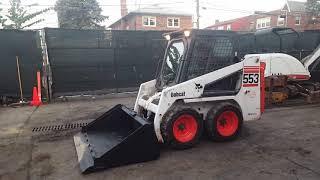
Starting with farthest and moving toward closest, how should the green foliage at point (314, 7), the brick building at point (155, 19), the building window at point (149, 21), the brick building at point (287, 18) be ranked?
the brick building at point (287, 18)
the building window at point (149, 21)
the brick building at point (155, 19)
the green foliage at point (314, 7)

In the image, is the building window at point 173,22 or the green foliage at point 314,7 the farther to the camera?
the building window at point 173,22

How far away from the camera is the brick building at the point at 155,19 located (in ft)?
129

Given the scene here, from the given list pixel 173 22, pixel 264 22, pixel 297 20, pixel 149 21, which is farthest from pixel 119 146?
pixel 264 22

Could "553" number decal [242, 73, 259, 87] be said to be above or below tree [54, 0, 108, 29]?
below

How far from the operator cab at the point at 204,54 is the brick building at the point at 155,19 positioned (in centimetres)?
3447

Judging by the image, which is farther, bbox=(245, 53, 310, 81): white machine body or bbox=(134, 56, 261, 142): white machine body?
bbox=(245, 53, 310, 81): white machine body

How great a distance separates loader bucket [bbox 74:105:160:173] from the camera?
4.45m

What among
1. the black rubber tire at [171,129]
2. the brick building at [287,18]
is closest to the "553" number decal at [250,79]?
the black rubber tire at [171,129]

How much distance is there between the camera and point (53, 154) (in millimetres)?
5156

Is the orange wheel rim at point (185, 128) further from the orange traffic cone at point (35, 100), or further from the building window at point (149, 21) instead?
the building window at point (149, 21)

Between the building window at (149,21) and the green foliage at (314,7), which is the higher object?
the green foliage at (314,7)

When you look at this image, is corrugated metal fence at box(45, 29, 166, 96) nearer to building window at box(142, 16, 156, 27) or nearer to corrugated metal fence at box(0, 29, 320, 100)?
A: corrugated metal fence at box(0, 29, 320, 100)

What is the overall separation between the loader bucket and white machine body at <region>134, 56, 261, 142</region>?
0.33 meters

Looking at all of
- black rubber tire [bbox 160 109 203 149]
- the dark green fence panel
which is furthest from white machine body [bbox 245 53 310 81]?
the dark green fence panel
